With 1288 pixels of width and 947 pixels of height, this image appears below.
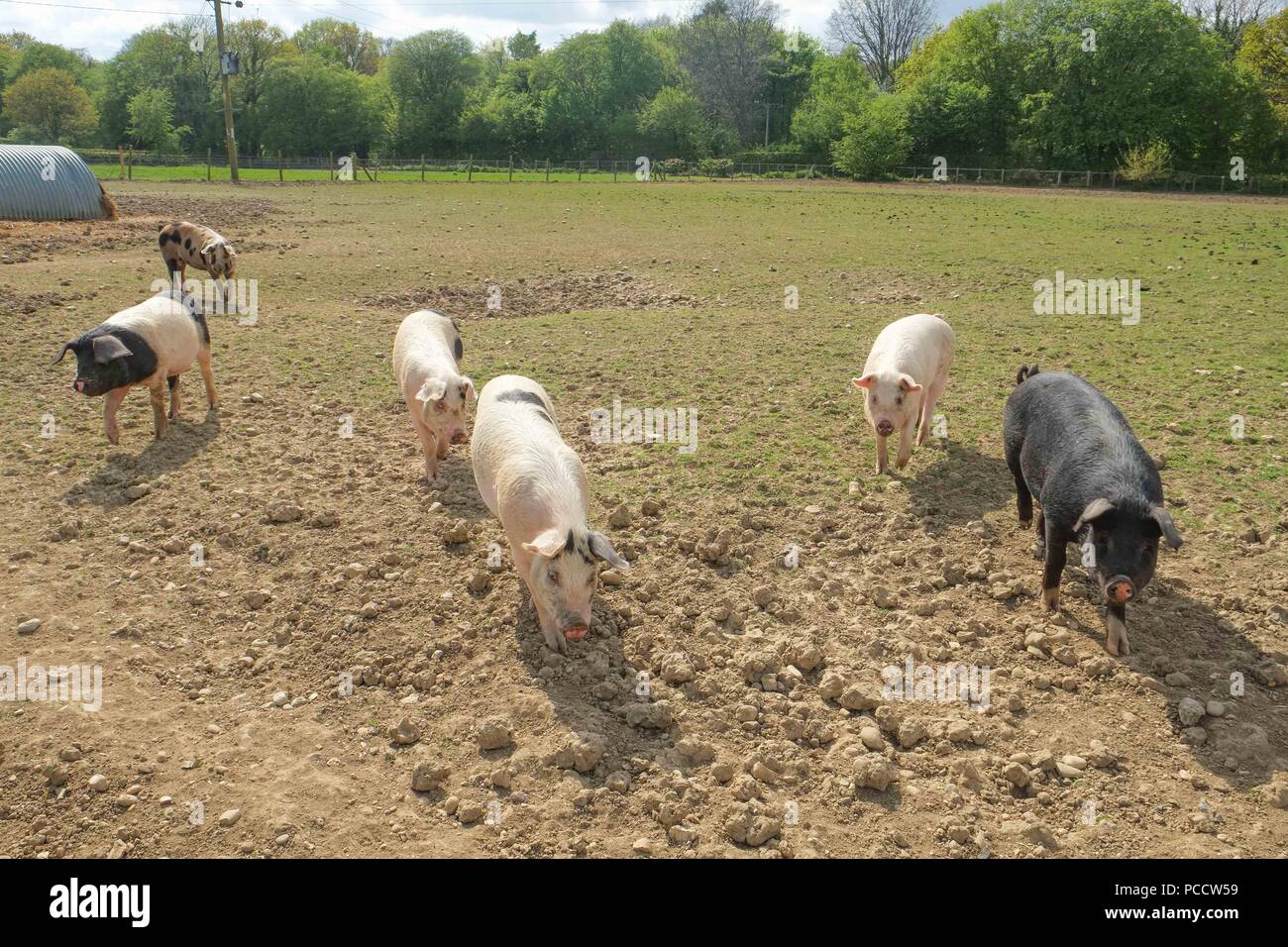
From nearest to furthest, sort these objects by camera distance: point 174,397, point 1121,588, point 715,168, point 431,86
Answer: point 1121,588 → point 174,397 → point 715,168 → point 431,86

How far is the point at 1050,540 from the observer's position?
5.57 meters

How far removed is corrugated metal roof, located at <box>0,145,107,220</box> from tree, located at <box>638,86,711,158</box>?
50378 mm

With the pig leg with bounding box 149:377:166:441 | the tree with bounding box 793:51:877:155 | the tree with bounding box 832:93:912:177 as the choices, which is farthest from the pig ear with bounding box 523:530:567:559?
the tree with bounding box 793:51:877:155

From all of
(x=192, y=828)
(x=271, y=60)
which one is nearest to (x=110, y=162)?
(x=271, y=60)

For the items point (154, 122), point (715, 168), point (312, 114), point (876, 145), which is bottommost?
point (715, 168)

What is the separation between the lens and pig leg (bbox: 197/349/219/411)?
9258 millimetres

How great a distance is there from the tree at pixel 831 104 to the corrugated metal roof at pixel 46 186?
43.9m

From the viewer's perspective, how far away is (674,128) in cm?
6919

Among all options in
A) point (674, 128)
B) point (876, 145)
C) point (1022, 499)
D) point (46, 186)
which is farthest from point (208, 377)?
point (674, 128)

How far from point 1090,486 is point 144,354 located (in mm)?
8075

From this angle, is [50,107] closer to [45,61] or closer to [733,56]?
[45,61]

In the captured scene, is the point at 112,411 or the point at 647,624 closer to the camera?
the point at 647,624

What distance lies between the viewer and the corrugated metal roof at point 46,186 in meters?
22.5

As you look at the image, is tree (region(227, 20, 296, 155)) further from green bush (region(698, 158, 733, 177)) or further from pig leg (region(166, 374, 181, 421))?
pig leg (region(166, 374, 181, 421))
